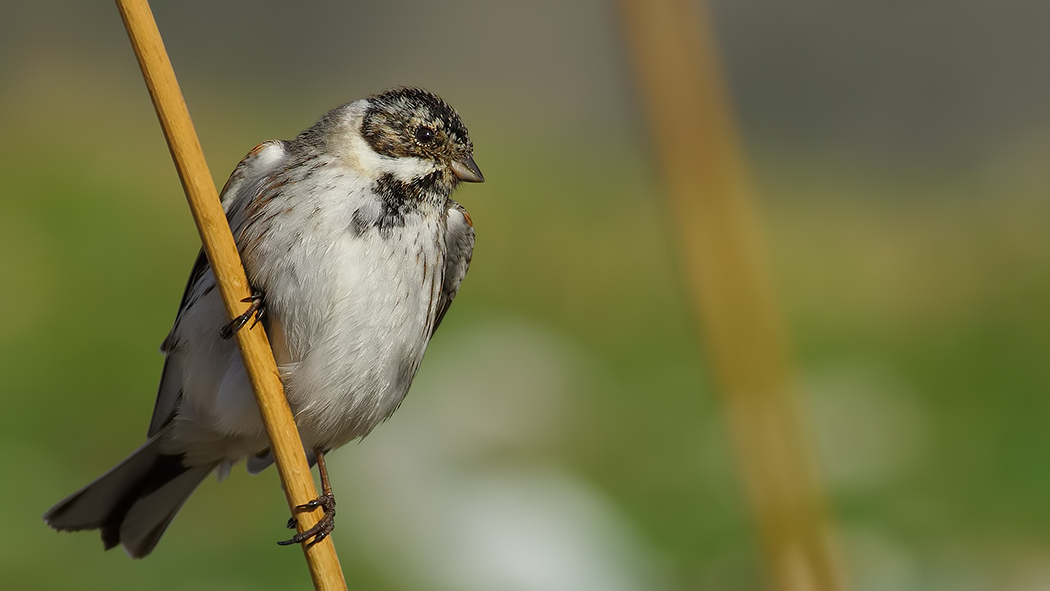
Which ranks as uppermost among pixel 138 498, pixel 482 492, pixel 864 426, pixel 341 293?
pixel 341 293

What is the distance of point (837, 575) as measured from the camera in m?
1.02

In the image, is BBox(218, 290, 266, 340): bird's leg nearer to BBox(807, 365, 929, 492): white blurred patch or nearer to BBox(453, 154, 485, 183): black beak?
BBox(453, 154, 485, 183): black beak

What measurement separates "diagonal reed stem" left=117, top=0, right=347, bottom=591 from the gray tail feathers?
2.42 ft

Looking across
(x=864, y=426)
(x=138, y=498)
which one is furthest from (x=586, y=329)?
(x=138, y=498)

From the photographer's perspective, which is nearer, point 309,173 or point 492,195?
point 309,173

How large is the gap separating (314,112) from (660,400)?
2535mm

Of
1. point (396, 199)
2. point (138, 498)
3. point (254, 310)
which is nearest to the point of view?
point (254, 310)

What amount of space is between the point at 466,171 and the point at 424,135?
4.0 inches

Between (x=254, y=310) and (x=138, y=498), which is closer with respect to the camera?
(x=254, y=310)

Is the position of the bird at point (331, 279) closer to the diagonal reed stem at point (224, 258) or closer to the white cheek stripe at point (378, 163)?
the white cheek stripe at point (378, 163)

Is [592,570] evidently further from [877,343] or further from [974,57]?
[974,57]

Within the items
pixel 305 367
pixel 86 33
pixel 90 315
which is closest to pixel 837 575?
pixel 305 367

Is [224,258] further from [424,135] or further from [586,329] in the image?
[586,329]

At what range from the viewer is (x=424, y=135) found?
191 centimetres
